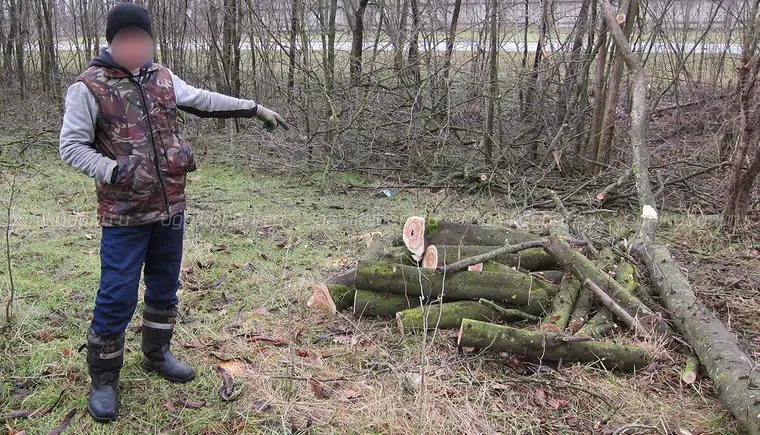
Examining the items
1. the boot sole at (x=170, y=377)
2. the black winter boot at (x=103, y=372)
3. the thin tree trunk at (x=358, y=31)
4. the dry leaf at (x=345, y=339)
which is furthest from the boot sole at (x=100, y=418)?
the thin tree trunk at (x=358, y=31)

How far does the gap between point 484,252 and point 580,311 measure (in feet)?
2.67

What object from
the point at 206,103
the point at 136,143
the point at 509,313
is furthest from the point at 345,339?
the point at 136,143

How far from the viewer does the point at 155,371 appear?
337cm

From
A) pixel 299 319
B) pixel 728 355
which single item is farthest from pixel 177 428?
pixel 728 355

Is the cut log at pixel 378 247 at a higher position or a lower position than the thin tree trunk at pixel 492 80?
lower

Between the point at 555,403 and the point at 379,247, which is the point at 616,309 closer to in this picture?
the point at 555,403

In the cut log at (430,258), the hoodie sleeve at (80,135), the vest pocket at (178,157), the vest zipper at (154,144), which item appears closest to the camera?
the hoodie sleeve at (80,135)

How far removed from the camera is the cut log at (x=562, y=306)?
3.86 meters

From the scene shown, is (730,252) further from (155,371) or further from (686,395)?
(155,371)

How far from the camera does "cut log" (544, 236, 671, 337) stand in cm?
391

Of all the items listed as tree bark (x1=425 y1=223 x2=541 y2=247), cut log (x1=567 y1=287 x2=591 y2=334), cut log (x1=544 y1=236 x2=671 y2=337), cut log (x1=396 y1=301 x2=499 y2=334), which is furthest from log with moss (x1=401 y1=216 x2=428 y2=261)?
cut log (x1=567 y1=287 x2=591 y2=334)

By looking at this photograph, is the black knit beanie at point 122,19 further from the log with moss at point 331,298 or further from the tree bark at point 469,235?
the tree bark at point 469,235

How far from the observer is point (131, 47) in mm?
2682

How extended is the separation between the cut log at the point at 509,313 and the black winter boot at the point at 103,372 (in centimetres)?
225
